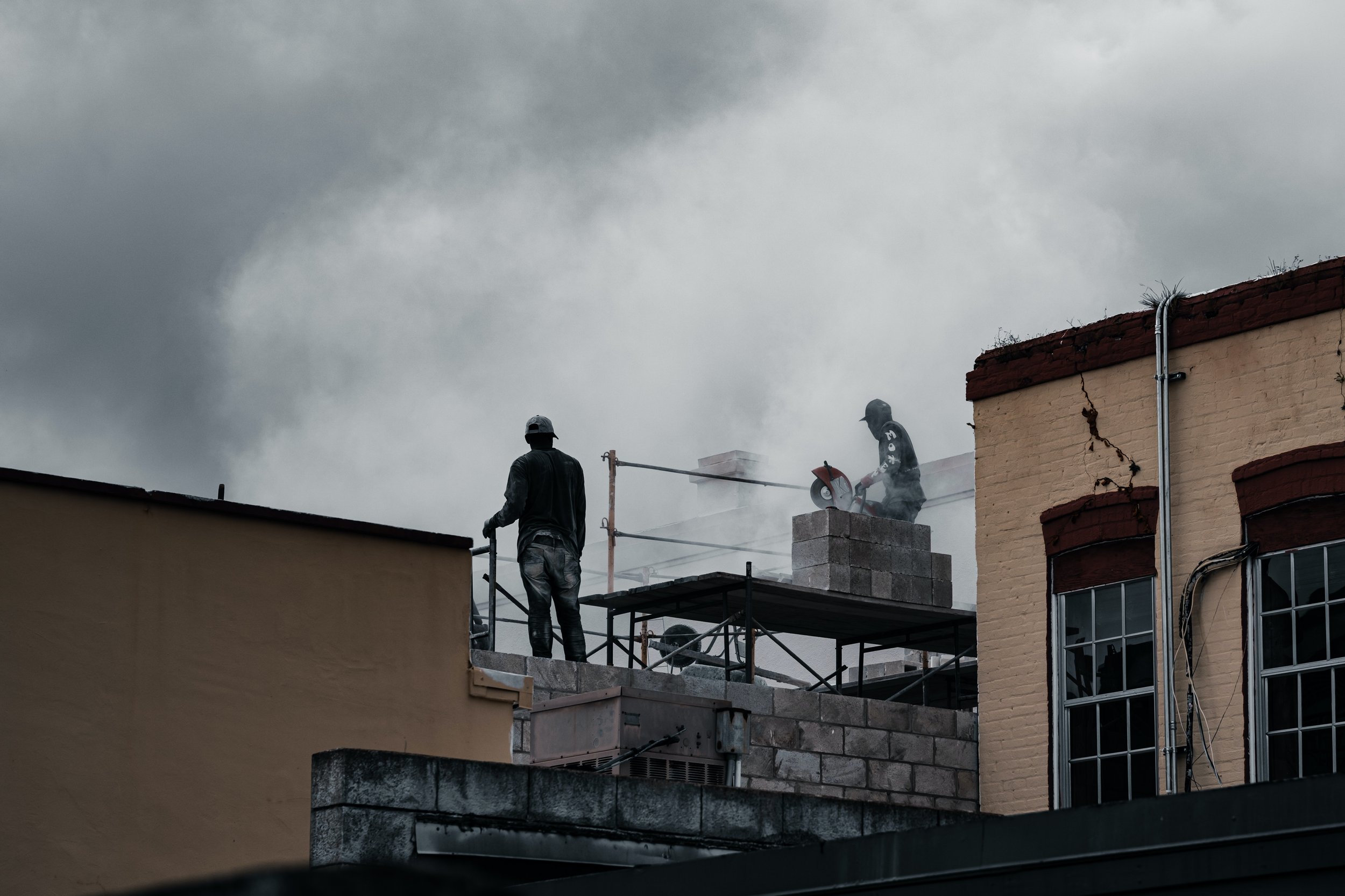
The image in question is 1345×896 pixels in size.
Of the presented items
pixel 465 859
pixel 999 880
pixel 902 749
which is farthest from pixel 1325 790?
pixel 902 749

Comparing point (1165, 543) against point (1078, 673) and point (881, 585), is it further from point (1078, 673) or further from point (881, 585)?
point (881, 585)

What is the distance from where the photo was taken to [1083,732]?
47.4 ft

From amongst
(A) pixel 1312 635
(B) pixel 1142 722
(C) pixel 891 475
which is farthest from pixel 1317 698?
(C) pixel 891 475

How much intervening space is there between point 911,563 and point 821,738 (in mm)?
2721

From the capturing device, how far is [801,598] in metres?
16.6

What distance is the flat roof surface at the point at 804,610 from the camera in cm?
1644

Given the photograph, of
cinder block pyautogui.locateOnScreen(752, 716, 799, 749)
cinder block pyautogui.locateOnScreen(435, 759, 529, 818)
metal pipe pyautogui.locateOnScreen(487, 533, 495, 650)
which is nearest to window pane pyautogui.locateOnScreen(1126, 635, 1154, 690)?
cinder block pyautogui.locateOnScreen(752, 716, 799, 749)

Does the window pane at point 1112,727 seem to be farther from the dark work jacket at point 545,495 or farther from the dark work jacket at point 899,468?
the dark work jacket at point 899,468

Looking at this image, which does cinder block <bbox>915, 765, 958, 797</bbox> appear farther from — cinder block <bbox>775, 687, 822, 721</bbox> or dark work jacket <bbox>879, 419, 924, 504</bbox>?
dark work jacket <bbox>879, 419, 924, 504</bbox>

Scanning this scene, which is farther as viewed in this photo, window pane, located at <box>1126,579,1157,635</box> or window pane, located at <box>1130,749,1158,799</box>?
window pane, located at <box>1126,579,1157,635</box>

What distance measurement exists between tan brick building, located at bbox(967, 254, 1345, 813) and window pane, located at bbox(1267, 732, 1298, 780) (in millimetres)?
15

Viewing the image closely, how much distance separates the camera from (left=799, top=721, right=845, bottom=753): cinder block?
15031mm

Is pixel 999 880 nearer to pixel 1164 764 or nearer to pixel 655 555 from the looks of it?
pixel 1164 764

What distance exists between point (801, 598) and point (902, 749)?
169cm
